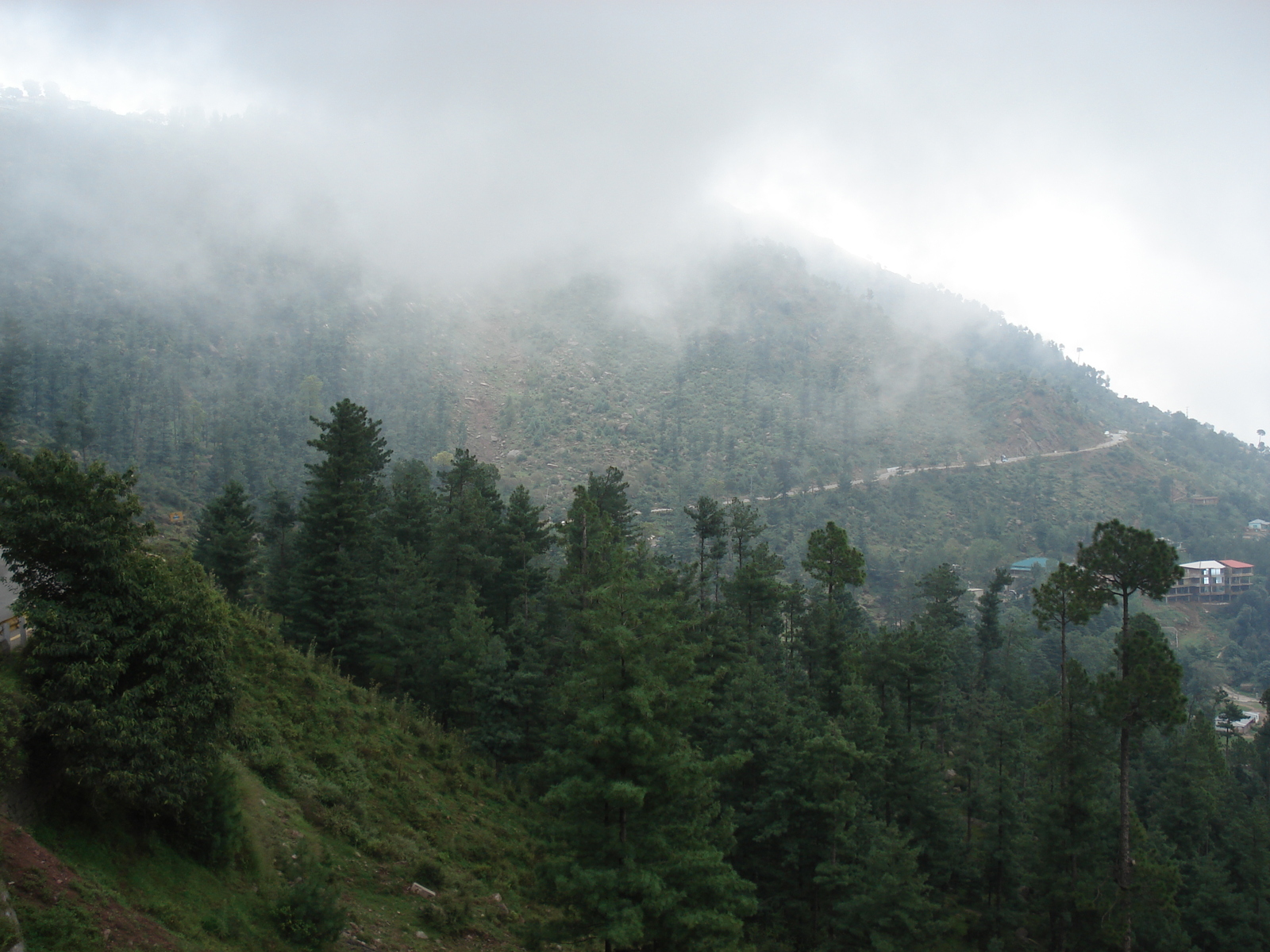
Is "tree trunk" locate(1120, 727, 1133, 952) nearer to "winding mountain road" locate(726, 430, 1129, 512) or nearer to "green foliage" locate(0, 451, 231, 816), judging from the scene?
"green foliage" locate(0, 451, 231, 816)

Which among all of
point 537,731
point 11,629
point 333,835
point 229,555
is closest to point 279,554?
point 229,555

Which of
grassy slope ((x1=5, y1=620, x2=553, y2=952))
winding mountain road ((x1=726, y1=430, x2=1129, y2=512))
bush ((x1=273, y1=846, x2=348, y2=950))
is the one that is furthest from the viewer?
winding mountain road ((x1=726, y1=430, x2=1129, y2=512))

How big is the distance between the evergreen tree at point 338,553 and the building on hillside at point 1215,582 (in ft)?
419

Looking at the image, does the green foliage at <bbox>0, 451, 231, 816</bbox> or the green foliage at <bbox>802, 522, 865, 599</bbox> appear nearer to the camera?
the green foliage at <bbox>0, 451, 231, 816</bbox>

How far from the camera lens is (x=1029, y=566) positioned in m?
98.2

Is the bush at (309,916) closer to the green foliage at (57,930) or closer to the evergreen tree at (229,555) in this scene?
the green foliage at (57,930)

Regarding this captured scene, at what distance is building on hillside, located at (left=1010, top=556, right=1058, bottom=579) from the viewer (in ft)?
317

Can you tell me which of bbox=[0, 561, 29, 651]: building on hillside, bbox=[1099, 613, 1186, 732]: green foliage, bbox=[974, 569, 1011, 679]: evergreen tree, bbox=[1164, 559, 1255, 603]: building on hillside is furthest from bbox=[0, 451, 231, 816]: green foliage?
bbox=[1164, 559, 1255, 603]: building on hillside

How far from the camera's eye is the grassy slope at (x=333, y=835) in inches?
395

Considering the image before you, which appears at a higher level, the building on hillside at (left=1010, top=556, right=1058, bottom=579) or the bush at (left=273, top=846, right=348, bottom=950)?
the building on hillside at (left=1010, top=556, right=1058, bottom=579)

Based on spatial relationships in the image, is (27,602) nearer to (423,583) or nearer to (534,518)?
(423,583)

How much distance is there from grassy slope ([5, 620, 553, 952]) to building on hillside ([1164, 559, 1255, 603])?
128 m

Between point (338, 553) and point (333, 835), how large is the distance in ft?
43.8

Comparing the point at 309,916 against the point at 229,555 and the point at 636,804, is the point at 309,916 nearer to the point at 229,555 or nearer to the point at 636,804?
the point at 636,804
